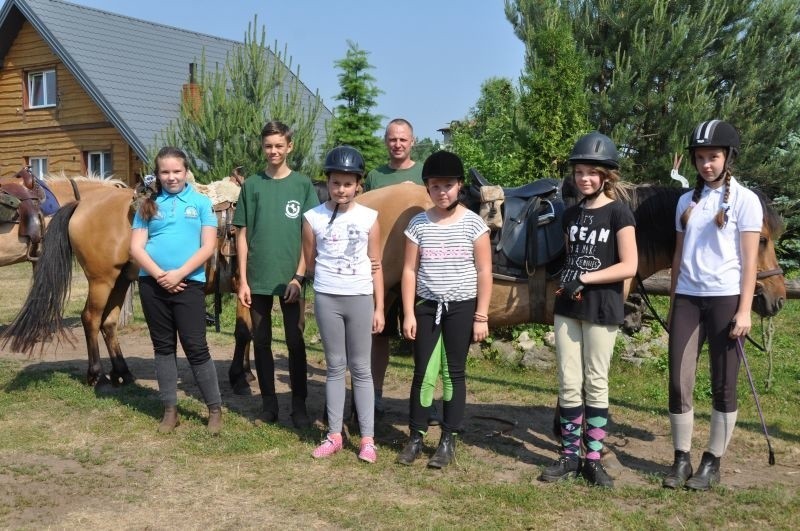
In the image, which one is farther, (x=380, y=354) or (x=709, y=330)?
(x=380, y=354)

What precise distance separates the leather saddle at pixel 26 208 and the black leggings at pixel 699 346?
236 inches

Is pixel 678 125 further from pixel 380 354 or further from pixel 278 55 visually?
pixel 380 354

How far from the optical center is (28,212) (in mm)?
7039

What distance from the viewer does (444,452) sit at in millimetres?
4125

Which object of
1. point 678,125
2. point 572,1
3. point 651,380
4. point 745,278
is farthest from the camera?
point 572,1

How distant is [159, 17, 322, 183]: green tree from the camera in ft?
33.6

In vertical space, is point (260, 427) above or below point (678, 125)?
below

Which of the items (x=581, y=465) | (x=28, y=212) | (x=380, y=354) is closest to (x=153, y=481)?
(x=380, y=354)

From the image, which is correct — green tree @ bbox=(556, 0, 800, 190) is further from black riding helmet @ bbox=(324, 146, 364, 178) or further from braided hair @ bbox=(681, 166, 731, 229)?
black riding helmet @ bbox=(324, 146, 364, 178)

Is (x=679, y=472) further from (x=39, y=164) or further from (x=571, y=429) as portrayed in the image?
(x=39, y=164)

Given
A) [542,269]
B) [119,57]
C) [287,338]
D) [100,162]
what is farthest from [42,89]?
[542,269]

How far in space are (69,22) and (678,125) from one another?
50.9ft

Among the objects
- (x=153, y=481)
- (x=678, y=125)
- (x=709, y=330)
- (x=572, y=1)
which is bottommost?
(x=153, y=481)

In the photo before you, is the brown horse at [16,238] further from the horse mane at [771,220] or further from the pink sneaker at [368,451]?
the horse mane at [771,220]
